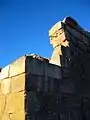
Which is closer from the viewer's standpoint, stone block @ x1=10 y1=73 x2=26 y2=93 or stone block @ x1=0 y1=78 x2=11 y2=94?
stone block @ x1=10 y1=73 x2=26 y2=93

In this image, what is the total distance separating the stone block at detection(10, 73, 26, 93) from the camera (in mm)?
4659

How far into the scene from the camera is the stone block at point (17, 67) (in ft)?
15.6

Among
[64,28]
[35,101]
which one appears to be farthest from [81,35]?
[35,101]

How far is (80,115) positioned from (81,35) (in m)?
2.26

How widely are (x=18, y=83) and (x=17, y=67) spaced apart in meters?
0.35

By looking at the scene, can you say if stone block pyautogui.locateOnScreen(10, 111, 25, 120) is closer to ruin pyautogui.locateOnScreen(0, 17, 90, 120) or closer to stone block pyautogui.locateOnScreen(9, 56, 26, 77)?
ruin pyautogui.locateOnScreen(0, 17, 90, 120)

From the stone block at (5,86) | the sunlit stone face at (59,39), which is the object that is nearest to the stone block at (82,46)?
the sunlit stone face at (59,39)

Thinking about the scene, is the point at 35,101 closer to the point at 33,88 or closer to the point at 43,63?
the point at 33,88

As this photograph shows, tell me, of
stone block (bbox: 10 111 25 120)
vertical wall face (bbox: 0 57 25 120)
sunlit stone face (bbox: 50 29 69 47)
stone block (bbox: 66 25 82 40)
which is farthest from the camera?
stone block (bbox: 66 25 82 40)

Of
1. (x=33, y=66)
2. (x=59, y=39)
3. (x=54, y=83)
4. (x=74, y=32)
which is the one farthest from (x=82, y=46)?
(x=33, y=66)

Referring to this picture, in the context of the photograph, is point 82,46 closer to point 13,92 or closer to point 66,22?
point 66,22

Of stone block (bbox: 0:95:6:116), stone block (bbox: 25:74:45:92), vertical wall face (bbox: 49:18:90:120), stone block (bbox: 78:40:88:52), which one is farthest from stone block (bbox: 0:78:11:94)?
stone block (bbox: 78:40:88:52)

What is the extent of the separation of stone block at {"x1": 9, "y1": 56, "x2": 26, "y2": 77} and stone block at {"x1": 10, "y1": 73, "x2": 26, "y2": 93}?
0.29 ft

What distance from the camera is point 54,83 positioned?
5133 mm
